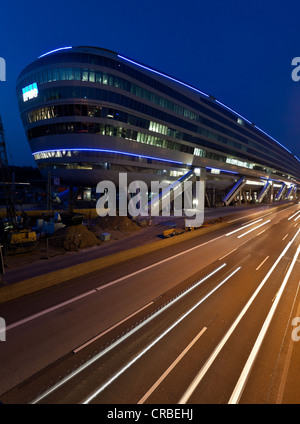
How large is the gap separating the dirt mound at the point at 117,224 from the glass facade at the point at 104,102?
702 inches

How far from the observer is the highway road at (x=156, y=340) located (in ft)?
16.3

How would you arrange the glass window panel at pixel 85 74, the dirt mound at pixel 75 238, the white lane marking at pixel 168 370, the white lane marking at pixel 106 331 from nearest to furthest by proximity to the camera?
the white lane marking at pixel 168 370 < the white lane marking at pixel 106 331 < the dirt mound at pixel 75 238 < the glass window panel at pixel 85 74

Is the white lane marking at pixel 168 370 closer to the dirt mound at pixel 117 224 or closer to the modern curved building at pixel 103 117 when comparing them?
the dirt mound at pixel 117 224

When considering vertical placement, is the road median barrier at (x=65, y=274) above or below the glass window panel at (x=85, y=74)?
below

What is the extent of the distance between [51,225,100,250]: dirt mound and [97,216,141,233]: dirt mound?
5.34m

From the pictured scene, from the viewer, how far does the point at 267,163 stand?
98.1 meters

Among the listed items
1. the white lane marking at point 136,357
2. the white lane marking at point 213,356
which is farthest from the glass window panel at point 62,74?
the white lane marking at point 213,356

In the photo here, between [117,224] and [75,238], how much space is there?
25.1 feet

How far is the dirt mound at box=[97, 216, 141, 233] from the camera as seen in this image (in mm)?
24422

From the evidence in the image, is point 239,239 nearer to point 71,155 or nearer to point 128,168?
point 128,168

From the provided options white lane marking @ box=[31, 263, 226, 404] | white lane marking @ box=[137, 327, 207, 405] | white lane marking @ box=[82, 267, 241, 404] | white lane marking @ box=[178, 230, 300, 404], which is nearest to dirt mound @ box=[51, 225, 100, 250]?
white lane marking @ box=[31, 263, 226, 404]

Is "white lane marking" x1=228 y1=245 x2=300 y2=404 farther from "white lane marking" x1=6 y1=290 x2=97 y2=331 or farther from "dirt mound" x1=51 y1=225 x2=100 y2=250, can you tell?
"dirt mound" x1=51 y1=225 x2=100 y2=250
